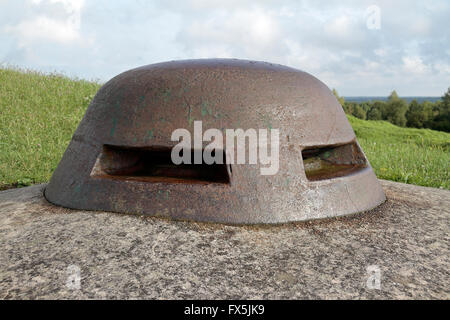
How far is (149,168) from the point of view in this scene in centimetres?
273

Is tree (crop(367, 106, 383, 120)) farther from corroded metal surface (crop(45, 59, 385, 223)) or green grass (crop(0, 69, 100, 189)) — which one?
corroded metal surface (crop(45, 59, 385, 223))

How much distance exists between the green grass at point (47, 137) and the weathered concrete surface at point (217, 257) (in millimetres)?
2972

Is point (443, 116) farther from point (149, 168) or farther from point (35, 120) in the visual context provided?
point (149, 168)

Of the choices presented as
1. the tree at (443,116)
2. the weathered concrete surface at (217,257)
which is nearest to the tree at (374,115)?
the tree at (443,116)

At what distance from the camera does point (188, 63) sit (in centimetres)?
267

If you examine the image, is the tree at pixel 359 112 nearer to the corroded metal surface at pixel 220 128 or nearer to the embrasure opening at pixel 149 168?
the corroded metal surface at pixel 220 128

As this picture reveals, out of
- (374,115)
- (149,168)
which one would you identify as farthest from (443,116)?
(149,168)

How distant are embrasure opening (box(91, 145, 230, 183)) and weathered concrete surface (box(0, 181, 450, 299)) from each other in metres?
0.31

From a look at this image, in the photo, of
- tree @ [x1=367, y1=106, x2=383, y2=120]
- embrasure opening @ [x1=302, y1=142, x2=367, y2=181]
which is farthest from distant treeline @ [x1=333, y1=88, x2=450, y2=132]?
embrasure opening @ [x1=302, y1=142, x2=367, y2=181]

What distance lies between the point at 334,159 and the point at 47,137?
5491 millimetres

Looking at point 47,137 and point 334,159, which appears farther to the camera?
point 47,137

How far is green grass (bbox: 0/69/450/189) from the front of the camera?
5255 mm

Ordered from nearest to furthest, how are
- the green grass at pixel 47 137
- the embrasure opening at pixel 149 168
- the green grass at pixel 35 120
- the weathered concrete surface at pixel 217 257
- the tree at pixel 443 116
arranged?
the weathered concrete surface at pixel 217 257 < the embrasure opening at pixel 149 168 < the green grass at pixel 47 137 < the green grass at pixel 35 120 < the tree at pixel 443 116

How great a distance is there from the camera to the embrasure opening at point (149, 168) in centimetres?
248
